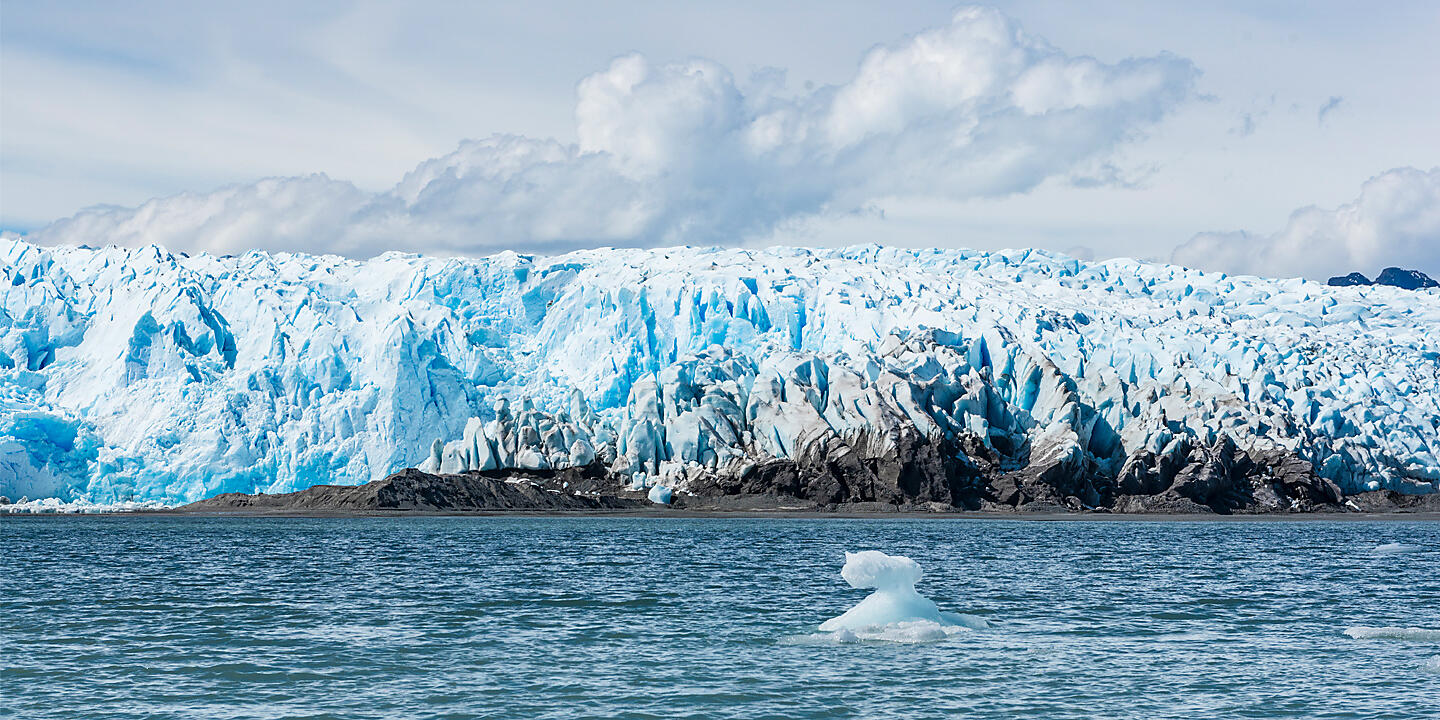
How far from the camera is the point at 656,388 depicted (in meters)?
104

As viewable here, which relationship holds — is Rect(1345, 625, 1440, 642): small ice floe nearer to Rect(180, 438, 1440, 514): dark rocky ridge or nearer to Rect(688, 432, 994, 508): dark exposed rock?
Rect(180, 438, 1440, 514): dark rocky ridge

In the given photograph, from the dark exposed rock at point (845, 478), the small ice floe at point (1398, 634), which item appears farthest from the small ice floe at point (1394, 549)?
the dark exposed rock at point (845, 478)

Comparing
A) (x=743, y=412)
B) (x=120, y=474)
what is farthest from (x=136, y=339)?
(x=743, y=412)

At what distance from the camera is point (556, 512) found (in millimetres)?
102812

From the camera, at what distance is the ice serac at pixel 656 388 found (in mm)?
97250

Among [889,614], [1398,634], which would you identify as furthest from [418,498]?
[1398,634]

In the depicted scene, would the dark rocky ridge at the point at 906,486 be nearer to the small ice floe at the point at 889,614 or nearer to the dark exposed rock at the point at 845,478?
the dark exposed rock at the point at 845,478

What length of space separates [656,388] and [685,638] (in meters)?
79.2

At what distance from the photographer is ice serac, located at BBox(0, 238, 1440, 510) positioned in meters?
97.2

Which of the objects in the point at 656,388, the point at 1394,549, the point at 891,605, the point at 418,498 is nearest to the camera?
the point at 891,605

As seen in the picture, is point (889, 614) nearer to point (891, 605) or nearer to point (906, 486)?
point (891, 605)

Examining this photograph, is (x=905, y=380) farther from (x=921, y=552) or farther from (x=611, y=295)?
(x=921, y=552)

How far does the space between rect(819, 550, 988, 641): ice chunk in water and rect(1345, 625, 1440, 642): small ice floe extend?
705 centimetres

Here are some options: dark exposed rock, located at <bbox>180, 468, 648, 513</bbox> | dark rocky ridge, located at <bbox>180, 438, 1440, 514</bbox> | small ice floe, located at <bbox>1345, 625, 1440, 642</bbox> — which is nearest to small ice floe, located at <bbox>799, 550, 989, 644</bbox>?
small ice floe, located at <bbox>1345, 625, 1440, 642</bbox>
